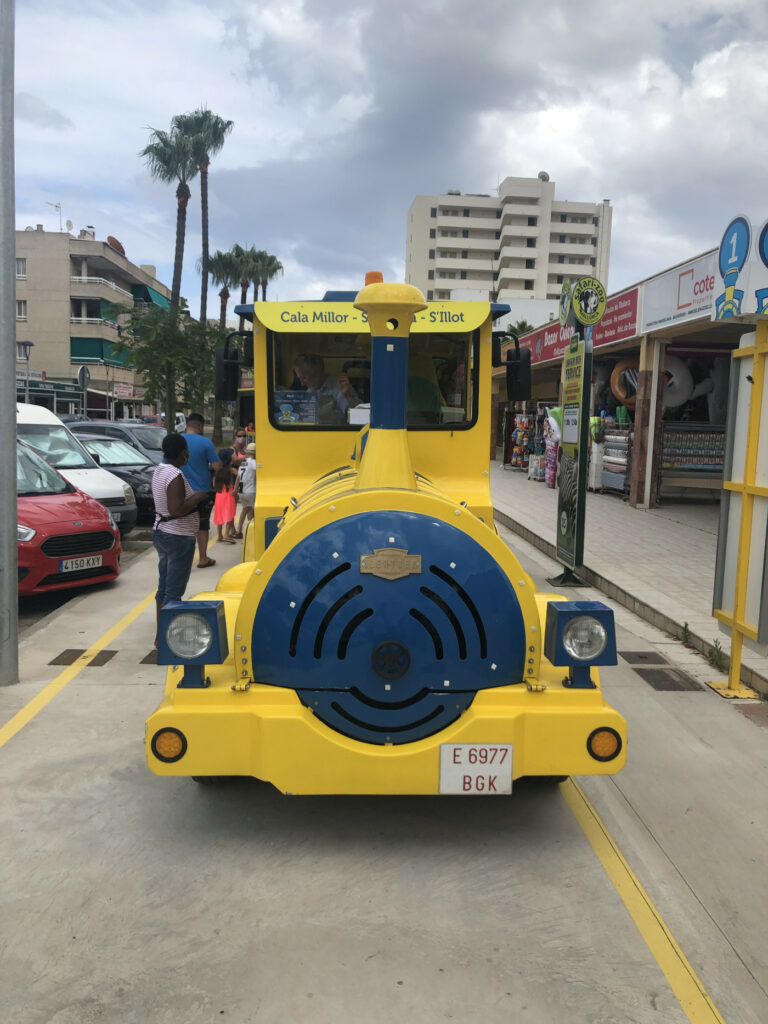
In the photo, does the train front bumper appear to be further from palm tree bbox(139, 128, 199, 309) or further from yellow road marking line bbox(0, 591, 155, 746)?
palm tree bbox(139, 128, 199, 309)

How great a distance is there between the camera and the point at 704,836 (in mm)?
3668

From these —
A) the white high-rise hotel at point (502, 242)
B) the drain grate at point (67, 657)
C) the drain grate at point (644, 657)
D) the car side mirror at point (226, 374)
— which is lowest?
the drain grate at point (67, 657)

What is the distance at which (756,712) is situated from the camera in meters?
5.37

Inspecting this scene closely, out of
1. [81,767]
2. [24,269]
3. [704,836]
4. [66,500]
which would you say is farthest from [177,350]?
[24,269]

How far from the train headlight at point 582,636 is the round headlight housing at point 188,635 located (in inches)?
55.7

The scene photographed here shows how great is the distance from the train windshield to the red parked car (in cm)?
323

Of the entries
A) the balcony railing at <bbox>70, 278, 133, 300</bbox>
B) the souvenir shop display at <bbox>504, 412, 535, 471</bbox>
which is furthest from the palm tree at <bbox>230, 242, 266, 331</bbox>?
the souvenir shop display at <bbox>504, 412, 535, 471</bbox>

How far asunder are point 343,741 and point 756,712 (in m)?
3.42

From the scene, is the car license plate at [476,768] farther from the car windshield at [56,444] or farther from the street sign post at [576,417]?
Answer: the car windshield at [56,444]

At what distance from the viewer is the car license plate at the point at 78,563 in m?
7.96

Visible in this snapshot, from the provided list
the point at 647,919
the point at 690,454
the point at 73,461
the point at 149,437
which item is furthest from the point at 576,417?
the point at 149,437

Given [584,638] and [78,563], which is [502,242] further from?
[584,638]

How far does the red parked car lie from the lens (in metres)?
7.73

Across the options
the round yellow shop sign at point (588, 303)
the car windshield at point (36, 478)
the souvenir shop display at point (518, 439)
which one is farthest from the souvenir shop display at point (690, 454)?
the car windshield at point (36, 478)
